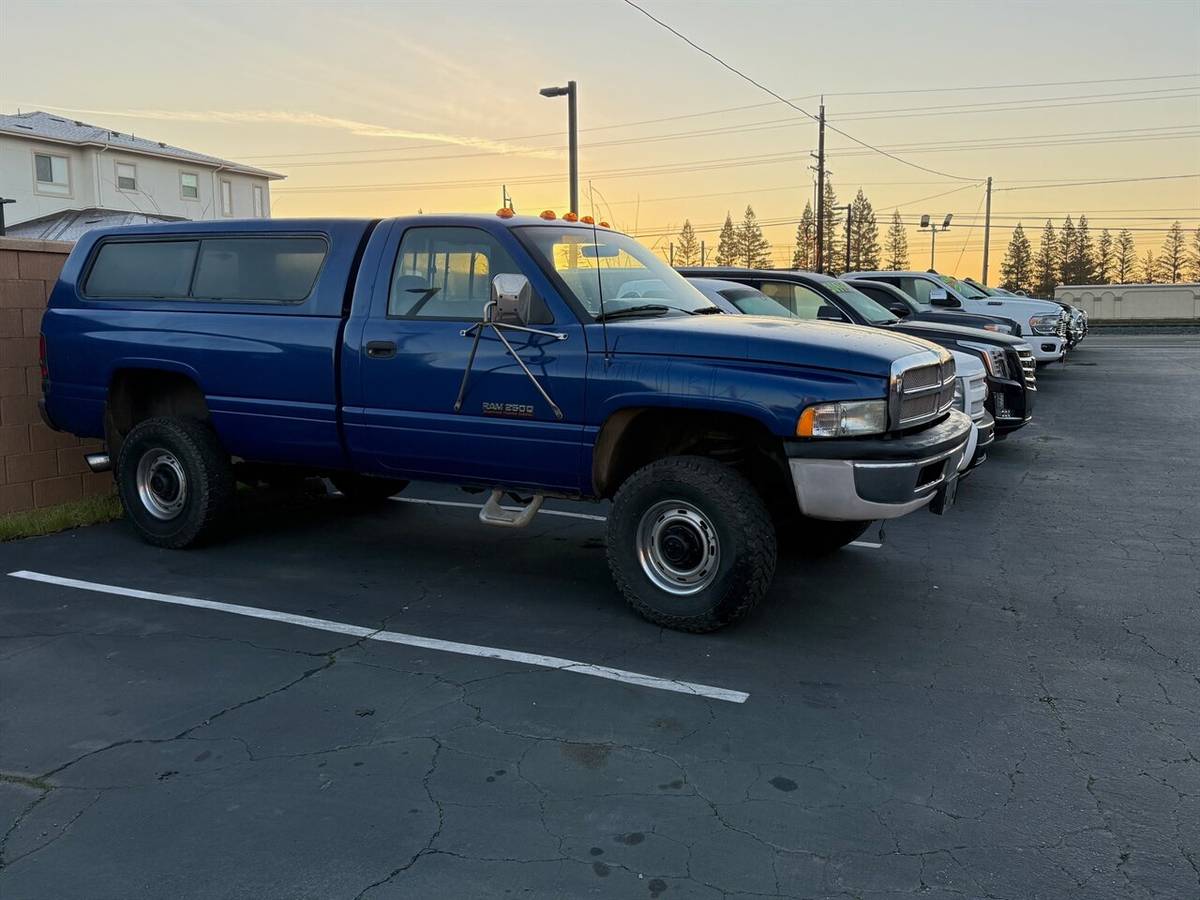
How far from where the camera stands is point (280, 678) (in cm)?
471

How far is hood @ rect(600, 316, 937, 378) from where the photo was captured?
4.93 m

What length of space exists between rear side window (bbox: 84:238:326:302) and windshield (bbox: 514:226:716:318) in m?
1.54

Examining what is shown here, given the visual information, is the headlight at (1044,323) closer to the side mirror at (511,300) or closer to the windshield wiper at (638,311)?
the windshield wiper at (638,311)

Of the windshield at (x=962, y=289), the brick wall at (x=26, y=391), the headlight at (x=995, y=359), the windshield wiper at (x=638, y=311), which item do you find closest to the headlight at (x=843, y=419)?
the windshield wiper at (x=638, y=311)

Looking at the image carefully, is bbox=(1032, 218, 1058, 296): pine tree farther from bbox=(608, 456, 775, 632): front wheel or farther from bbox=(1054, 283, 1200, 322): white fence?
bbox=(608, 456, 775, 632): front wheel

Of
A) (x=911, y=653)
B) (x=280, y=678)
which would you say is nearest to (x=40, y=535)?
(x=280, y=678)

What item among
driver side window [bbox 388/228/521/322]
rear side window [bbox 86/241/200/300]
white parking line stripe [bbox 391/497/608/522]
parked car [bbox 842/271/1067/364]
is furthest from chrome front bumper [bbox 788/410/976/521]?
parked car [bbox 842/271/1067/364]

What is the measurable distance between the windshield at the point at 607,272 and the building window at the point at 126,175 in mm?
41144

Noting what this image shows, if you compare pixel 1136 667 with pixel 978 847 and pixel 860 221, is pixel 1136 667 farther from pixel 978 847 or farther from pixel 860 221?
pixel 860 221

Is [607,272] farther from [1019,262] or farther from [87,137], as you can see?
[1019,262]

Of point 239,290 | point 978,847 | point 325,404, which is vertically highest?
point 239,290

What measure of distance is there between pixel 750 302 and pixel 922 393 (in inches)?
201

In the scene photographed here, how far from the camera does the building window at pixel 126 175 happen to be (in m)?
41.7

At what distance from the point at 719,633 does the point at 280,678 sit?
85.2 inches
